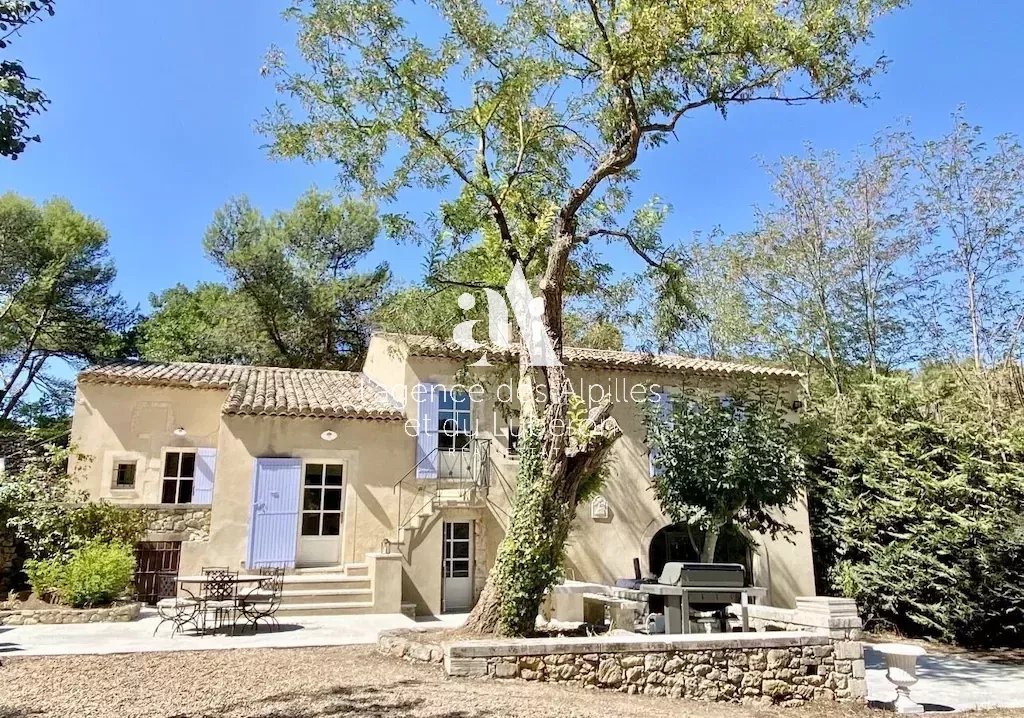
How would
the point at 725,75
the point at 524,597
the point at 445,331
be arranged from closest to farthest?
1. the point at 524,597
2. the point at 725,75
3. the point at 445,331

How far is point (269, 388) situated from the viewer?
1655 centimetres

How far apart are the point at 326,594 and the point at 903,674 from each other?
9.72 metres

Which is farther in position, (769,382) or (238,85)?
(769,382)

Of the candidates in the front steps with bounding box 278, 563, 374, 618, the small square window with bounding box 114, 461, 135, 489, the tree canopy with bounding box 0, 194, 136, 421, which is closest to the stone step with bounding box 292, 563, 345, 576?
the front steps with bounding box 278, 563, 374, 618

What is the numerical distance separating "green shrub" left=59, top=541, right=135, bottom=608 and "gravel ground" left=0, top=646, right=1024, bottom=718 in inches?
151

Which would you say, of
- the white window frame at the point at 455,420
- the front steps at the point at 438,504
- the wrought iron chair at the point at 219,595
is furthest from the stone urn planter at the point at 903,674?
the white window frame at the point at 455,420

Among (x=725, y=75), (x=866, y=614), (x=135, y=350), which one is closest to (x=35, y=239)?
(x=135, y=350)

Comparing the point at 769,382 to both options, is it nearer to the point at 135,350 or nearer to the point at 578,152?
the point at 578,152

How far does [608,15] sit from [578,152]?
2.28 m

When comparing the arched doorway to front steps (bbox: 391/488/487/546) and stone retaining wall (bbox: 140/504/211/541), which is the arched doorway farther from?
stone retaining wall (bbox: 140/504/211/541)

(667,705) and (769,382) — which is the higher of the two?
(769,382)

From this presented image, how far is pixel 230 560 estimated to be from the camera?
45.9 ft

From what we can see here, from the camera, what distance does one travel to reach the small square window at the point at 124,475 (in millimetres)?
15516
